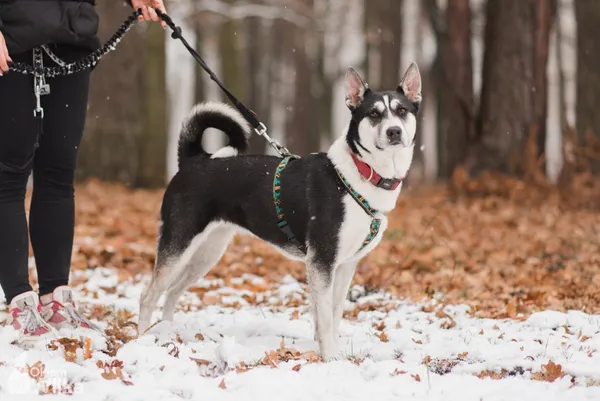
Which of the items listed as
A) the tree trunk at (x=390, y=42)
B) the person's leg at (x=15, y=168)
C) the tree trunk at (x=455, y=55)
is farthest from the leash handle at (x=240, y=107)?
the tree trunk at (x=390, y=42)

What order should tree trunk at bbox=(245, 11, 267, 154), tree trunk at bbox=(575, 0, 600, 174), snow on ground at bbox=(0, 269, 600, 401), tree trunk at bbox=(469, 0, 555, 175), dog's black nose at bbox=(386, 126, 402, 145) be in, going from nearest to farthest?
1. snow on ground at bbox=(0, 269, 600, 401)
2. dog's black nose at bbox=(386, 126, 402, 145)
3. tree trunk at bbox=(469, 0, 555, 175)
4. tree trunk at bbox=(575, 0, 600, 174)
5. tree trunk at bbox=(245, 11, 267, 154)

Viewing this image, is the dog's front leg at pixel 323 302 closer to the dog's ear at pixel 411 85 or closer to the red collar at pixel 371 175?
the red collar at pixel 371 175

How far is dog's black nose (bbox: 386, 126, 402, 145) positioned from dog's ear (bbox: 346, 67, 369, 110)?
1.17 feet

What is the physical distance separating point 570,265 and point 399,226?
102 inches

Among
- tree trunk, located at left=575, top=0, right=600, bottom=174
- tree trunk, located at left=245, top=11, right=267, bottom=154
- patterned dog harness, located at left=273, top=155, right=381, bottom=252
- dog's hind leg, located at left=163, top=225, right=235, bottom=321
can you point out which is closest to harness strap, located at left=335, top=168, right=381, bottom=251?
patterned dog harness, located at left=273, top=155, right=381, bottom=252

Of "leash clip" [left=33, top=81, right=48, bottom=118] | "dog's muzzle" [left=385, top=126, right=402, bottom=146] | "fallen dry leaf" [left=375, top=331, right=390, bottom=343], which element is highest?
"leash clip" [left=33, top=81, right=48, bottom=118]

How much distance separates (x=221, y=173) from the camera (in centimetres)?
465

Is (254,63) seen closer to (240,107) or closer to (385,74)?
(385,74)

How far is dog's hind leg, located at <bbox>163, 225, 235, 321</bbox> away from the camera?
5.08m

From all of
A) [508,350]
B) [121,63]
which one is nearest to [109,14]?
[121,63]

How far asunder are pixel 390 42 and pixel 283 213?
670 inches

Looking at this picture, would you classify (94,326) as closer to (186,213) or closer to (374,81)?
(186,213)

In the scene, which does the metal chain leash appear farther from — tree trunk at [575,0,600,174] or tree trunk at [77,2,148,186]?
tree trunk at [575,0,600,174]

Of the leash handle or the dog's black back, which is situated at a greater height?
the leash handle
